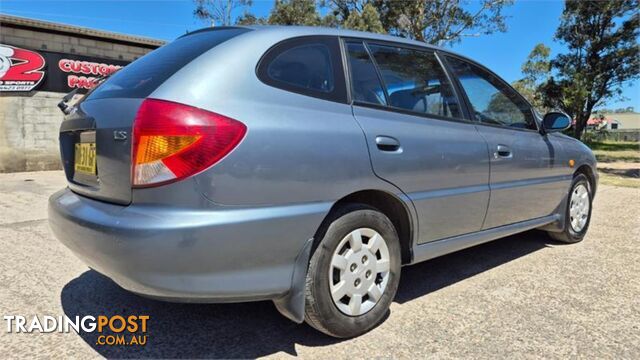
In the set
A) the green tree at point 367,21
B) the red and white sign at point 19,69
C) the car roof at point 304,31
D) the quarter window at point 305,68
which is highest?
the green tree at point 367,21

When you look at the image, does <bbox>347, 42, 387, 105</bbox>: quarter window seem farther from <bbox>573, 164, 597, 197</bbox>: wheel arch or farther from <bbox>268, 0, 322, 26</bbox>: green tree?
<bbox>268, 0, 322, 26</bbox>: green tree

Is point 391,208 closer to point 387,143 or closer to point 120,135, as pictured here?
point 387,143

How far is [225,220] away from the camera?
189 cm

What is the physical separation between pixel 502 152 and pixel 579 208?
1807mm

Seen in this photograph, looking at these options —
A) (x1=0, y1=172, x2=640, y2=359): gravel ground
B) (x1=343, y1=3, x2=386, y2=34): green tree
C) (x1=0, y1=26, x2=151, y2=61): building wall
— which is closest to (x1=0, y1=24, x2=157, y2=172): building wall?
(x1=0, y1=26, x2=151, y2=61): building wall

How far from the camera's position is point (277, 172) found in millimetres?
2020

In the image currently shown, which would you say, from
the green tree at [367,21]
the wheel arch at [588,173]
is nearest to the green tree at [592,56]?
Answer: the green tree at [367,21]

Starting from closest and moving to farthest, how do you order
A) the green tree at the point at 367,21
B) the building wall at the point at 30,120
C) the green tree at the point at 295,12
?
the building wall at the point at 30,120
the green tree at the point at 367,21
the green tree at the point at 295,12

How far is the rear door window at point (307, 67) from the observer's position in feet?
7.25

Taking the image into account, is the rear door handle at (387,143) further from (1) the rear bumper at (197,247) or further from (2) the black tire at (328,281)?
(1) the rear bumper at (197,247)

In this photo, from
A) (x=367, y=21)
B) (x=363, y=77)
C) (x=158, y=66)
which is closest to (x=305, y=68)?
(x=363, y=77)

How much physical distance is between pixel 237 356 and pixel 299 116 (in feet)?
4.07

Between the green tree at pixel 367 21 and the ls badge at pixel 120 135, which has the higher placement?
the green tree at pixel 367 21

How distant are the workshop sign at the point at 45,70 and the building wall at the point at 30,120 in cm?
20
